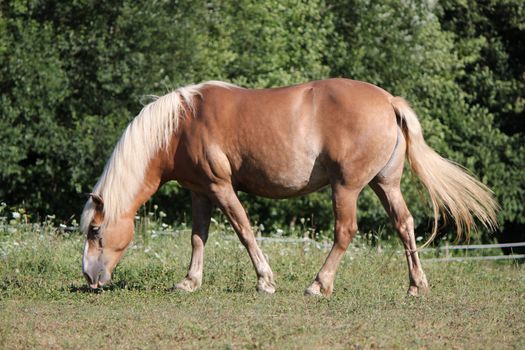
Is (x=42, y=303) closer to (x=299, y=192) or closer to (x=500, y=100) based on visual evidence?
(x=299, y=192)

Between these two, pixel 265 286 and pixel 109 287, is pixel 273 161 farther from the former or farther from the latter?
pixel 109 287

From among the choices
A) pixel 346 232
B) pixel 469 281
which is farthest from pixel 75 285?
pixel 469 281

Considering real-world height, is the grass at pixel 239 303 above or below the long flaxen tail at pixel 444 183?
below

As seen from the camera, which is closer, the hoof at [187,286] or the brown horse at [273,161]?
the brown horse at [273,161]

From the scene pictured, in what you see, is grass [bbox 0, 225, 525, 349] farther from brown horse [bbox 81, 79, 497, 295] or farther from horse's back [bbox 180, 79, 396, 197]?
horse's back [bbox 180, 79, 396, 197]

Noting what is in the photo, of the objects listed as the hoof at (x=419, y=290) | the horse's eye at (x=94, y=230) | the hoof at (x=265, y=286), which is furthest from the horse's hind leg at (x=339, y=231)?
the horse's eye at (x=94, y=230)

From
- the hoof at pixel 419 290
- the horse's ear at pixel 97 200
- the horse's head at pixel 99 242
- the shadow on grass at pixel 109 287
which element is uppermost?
the horse's ear at pixel 97 200

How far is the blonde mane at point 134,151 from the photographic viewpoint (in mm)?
8414

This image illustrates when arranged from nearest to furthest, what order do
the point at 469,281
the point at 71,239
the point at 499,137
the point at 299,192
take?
the point at 299,192 < the point at 469,281 < the point at 71,239 < the point at 499,137

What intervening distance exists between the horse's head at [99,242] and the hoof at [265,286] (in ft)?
4.46

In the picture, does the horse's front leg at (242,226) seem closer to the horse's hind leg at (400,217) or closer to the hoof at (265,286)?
the hoof at (265,286)

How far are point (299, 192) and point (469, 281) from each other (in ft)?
7.43

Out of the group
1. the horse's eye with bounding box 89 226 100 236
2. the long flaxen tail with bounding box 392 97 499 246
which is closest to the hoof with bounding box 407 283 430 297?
the long flaxen tail with bounding box 392 97 499 246

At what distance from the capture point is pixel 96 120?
643 inches
